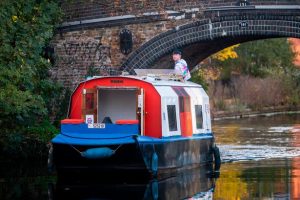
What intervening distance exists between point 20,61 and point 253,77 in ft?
92.2

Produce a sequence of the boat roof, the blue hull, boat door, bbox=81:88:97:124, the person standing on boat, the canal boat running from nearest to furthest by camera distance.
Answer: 1. the blue hull
2. the canal boat
3. the boat roof
4. boat door, bbox=81:88:97:124
5. the person standing on boat

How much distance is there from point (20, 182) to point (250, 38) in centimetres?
945

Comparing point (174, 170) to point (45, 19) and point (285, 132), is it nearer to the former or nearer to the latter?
point (45, 19)

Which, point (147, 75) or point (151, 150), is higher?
point (147, 75)

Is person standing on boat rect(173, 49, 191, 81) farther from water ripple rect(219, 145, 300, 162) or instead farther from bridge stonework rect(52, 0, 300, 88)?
bridge stonework rect(52, 0, 300, 88)

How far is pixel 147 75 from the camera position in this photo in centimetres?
1855

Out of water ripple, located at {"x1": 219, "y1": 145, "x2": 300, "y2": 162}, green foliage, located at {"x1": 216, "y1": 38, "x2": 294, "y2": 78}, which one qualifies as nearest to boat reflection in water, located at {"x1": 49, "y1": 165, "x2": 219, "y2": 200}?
water ripple, located at {"x1": 219, "y1": 145, "x2": 300, "y2": 162}

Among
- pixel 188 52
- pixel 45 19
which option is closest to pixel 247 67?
pixel 188 52

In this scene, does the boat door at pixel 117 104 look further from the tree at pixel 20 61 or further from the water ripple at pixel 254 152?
the water ripple at pixel 254 152

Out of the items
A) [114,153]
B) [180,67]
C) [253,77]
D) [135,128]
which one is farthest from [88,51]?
[253,77]

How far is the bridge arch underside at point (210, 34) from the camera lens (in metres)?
23.0

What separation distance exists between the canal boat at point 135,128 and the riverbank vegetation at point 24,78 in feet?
5.58

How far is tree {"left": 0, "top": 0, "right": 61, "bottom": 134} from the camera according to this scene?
1941 cm

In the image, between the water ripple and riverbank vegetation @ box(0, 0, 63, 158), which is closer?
riverbank vegetation @ box(0, 0, 63, 158)
